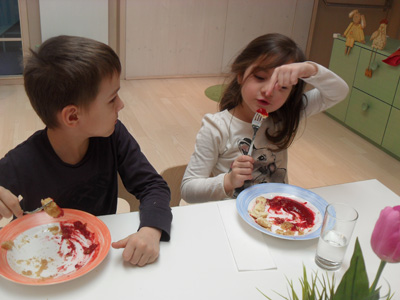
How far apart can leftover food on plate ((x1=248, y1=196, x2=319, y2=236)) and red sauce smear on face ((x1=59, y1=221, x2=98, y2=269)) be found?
1.26ft

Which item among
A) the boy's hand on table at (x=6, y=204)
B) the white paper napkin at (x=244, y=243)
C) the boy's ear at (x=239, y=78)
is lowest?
the white paper napkin at (x=244, y=243)

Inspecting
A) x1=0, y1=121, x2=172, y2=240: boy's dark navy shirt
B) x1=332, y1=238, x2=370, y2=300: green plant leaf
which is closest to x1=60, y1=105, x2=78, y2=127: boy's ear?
x1=0, y1=121, x2=172, y2=240: boy's dark navy shirt

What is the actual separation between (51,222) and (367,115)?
262 centimetres

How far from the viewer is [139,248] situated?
0.82 metres

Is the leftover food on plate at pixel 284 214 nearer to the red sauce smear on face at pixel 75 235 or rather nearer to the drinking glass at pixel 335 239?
the drinking glass at pixel 335 239

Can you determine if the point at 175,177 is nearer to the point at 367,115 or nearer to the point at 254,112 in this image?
the point at 254,112

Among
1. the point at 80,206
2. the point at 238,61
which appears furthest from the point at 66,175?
the point at 238,61

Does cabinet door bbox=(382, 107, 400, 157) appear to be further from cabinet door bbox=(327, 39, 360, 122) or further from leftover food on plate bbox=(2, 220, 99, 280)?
leftover food on plate bbox=(2, 220, 99, 280)

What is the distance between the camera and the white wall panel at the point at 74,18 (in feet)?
10.7

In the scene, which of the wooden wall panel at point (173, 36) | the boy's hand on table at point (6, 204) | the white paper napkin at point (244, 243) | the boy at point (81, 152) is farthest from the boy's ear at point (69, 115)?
the wooden wall panel at point (173, 36)

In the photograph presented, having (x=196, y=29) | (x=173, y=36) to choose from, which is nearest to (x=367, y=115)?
(x=196, y=29)

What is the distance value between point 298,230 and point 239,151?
1.37ft

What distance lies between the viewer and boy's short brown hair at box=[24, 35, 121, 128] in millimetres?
917

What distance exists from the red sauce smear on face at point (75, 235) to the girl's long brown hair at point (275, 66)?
0.68 metres
